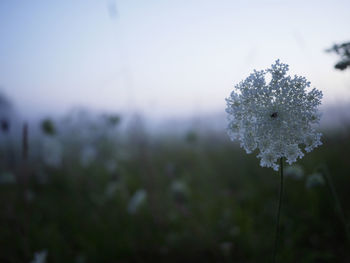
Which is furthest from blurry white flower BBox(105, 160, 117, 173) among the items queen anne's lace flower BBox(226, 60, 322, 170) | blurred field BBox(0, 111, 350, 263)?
queen anne's lace flower BBox(226, 60, 322, 170)

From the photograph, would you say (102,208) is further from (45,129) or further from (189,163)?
(189,163)

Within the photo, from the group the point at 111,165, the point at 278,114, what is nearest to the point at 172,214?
the point at 111,165

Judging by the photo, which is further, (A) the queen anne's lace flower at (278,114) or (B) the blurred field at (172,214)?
(B) the blurred field at (172,214)

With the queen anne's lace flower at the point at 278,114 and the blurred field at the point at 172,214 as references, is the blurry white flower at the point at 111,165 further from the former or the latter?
the queen anne's lace flower at the point at 278,114

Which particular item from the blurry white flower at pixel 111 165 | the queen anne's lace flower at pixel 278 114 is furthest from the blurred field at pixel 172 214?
the queen anne's lace flower at pixel 278 114

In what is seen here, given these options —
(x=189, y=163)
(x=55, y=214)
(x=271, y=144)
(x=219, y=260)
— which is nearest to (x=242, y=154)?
(x=189, y=163)

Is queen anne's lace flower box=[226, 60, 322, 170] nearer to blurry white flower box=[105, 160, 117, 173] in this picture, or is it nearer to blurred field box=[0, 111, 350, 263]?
blurred field box=[0, 111, 350, 263]
